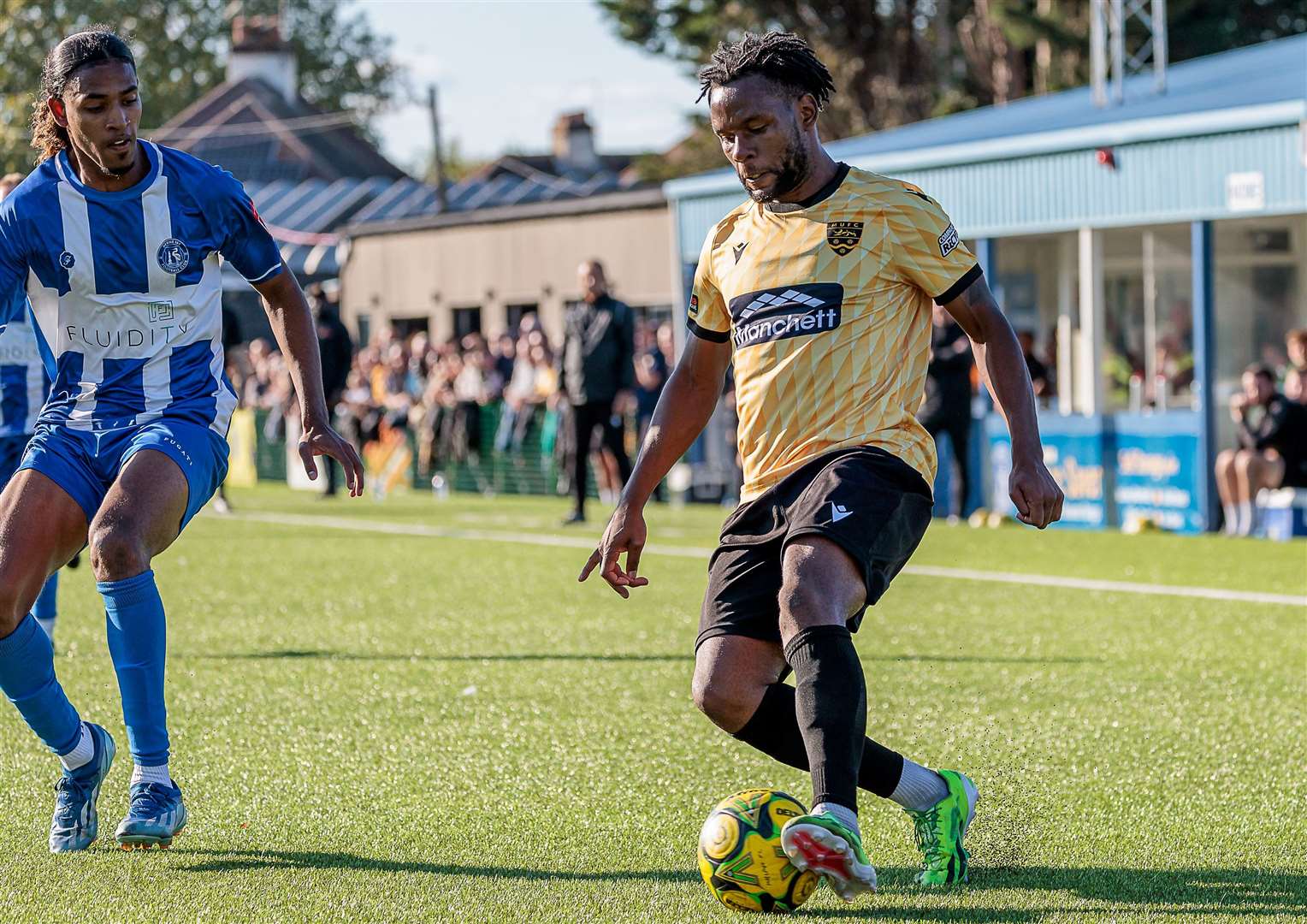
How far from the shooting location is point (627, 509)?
471 cm

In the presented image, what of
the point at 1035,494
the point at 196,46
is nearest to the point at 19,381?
the point at 1035,494

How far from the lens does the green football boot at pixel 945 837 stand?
4457mm

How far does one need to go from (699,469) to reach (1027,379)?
15359 millimetres

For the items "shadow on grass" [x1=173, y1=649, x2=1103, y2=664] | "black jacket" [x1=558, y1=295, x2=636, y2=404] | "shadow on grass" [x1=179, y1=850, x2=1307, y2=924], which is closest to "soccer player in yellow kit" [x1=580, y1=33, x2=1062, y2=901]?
"shadow on grass" [x1=179, y1=850, x2=1307, y2=924]

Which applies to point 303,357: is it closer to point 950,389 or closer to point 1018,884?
point 1018,884

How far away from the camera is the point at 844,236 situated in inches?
175

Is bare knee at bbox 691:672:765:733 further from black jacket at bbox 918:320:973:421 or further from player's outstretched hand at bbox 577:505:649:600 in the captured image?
black jacket at bbox 918:320:973:421

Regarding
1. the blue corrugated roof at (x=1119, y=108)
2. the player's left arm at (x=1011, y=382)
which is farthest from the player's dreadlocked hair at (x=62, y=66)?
the blue corrugated roof at (x=1119, y=108)

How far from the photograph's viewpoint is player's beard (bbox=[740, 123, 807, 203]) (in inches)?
174

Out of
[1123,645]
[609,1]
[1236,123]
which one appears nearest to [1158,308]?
[1236,123]

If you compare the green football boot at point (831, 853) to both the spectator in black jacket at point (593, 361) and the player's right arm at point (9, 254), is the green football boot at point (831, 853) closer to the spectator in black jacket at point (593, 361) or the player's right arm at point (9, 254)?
the player's right arm at point (9, 254)

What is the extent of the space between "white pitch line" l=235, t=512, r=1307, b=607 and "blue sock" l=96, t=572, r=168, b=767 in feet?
23.8

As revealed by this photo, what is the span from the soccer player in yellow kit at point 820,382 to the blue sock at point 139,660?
A: 142 cm

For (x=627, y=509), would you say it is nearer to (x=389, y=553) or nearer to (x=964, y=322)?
(x=964, y=322)
